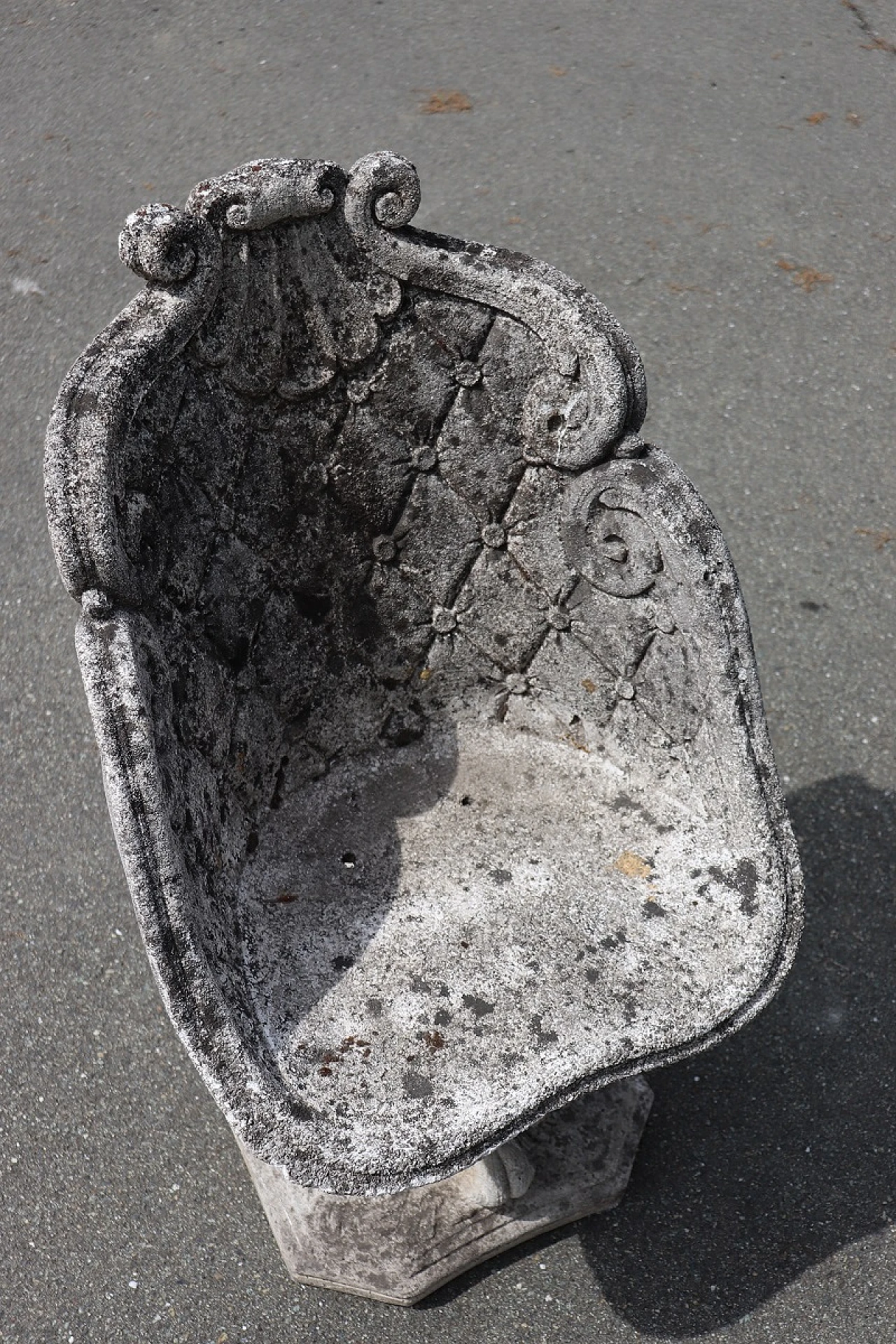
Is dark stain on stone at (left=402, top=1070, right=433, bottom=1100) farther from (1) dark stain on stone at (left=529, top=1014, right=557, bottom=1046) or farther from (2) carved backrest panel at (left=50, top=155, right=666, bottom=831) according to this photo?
(2) carved backrest panel at (left=50, top=155, right=666, bottom=831)

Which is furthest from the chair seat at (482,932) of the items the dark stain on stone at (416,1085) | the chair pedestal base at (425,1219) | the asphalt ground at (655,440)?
the asphalt ground at (655,440)

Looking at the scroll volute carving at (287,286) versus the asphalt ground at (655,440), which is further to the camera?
the asphalt ground at (655,440)

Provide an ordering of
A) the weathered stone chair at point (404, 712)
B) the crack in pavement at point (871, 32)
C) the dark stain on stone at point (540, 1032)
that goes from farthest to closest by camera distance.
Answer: the crack in pavement at point (871, 32)
the dark stain on stone at point (540, 1032)
the weathered stone chair at point (404, 712)

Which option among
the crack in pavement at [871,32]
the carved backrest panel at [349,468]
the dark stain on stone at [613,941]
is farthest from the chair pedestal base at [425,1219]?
the crack in pavement at [871,32]

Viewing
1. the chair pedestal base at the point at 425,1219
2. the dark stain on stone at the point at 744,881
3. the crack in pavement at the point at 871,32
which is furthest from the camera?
the crack in pavement at the point at 871,32

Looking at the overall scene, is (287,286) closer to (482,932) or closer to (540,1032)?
(482,932)

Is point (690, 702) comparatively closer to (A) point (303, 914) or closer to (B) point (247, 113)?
(A) point (303, 914)

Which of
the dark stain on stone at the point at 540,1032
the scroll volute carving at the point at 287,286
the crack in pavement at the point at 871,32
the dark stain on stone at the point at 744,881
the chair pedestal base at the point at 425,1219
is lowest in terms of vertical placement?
the chair pedestal base at the point at 425,1219

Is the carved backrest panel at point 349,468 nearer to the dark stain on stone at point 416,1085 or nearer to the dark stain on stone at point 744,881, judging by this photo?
the dark stain on stone at point 744,881

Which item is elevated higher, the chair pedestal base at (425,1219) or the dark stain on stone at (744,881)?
the dark stain on stone at (744,881)
